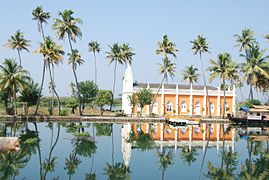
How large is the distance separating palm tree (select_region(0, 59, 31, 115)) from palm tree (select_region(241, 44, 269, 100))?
33.1 meters

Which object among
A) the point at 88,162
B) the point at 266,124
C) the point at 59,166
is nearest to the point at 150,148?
the point at 88,162

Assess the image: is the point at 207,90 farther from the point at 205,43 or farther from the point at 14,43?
the point at 14,43

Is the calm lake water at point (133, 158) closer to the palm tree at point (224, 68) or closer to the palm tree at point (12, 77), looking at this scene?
the palm tree at point (12, 77)

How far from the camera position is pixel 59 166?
58.4 ft

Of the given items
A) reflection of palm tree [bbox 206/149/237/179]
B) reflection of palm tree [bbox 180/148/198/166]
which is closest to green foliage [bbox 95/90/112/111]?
reflection of palm tree [bbox 180/148/198/166]

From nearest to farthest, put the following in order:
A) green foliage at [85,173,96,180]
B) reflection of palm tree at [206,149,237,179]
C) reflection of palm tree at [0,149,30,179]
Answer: green foliage at [85,173,96,180] → reflection of palm tree at [0,149,30,179] → reflection of palm tree at [206,149,237,179]

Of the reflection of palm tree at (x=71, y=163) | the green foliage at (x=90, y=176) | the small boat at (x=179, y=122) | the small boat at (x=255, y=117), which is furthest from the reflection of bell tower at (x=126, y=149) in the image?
the small boat at (x=255, y=117)

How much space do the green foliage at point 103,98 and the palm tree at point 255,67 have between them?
2257cm

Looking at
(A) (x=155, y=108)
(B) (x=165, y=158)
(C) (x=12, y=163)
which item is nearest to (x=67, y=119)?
(A) (x=155, y=108)

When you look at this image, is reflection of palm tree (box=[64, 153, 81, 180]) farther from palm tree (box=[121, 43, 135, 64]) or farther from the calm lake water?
palm tree (box=[121, 43, 135, 64])

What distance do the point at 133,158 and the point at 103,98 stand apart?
35.5 meters

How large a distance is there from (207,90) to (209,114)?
4.26 metres

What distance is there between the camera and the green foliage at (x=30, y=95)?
46.4m

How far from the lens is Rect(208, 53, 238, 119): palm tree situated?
2042 inches
